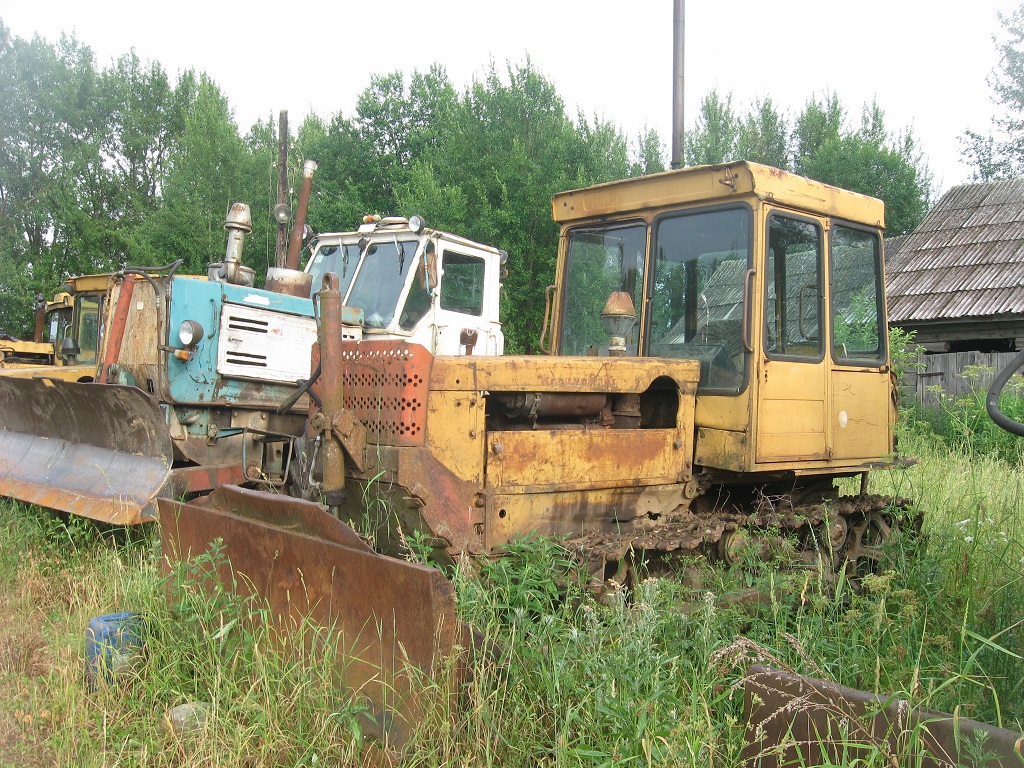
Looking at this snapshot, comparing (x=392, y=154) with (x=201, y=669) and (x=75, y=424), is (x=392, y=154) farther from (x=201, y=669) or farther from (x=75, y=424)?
(x=201, y=669)

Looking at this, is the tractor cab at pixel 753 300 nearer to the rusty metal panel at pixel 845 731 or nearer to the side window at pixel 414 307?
the rusty metal panel at pixel 845 731

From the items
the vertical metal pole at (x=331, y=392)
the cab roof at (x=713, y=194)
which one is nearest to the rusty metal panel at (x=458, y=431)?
the vertical metal pole at (x=331, y=392)

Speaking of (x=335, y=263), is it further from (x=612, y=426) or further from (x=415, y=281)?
(x=612, y=426)

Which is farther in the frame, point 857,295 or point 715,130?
point 715,130

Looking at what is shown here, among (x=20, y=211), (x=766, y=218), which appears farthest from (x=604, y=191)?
(x=20, y=211)

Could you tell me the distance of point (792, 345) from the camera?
16.0 ft

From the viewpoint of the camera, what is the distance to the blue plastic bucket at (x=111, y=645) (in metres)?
3.62

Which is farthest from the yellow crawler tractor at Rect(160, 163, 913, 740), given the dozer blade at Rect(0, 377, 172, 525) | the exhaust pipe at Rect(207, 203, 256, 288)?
the exhaust pipe at Rect(207, 203, 256, 288)

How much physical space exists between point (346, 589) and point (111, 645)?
1.29m

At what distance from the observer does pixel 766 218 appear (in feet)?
15.4

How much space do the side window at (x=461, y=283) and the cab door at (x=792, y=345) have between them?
3.53 meters

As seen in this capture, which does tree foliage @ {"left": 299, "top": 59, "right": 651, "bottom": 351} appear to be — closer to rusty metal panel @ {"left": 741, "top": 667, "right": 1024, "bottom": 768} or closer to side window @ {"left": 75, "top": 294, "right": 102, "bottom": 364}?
side window @ {"left": 75, "top": 294, "right": 102, "bottom": 364}

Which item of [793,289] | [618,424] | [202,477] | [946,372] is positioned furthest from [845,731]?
[946,372]

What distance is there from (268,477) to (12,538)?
1.83 meters
